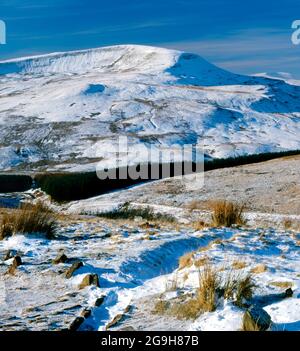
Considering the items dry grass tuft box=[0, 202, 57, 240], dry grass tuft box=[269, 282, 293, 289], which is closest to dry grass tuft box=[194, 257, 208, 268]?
dry grass tuft box=[269, 282, 293, 289]

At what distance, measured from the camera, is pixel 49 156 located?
132 metres

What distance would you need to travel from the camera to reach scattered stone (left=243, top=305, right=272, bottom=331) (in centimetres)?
568

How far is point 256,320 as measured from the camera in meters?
5.81

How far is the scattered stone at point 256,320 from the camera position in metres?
5.68

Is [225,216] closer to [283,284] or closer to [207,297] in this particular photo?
[283,284]

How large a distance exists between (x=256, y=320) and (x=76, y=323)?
→ 2145 millimetres

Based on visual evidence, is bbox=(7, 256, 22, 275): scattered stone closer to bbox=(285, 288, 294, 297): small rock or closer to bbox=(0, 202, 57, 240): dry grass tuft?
bbox=(0, 202, 57, 240): dry grass tuft

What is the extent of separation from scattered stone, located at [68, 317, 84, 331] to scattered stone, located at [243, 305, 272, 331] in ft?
6.57

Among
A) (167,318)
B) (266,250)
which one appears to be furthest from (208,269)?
(266,250)

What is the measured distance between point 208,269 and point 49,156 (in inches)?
5006

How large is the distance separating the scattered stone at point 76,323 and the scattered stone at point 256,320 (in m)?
2.00

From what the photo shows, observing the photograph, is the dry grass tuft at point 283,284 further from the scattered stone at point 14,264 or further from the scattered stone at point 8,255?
the scattered stone at point 8,255
